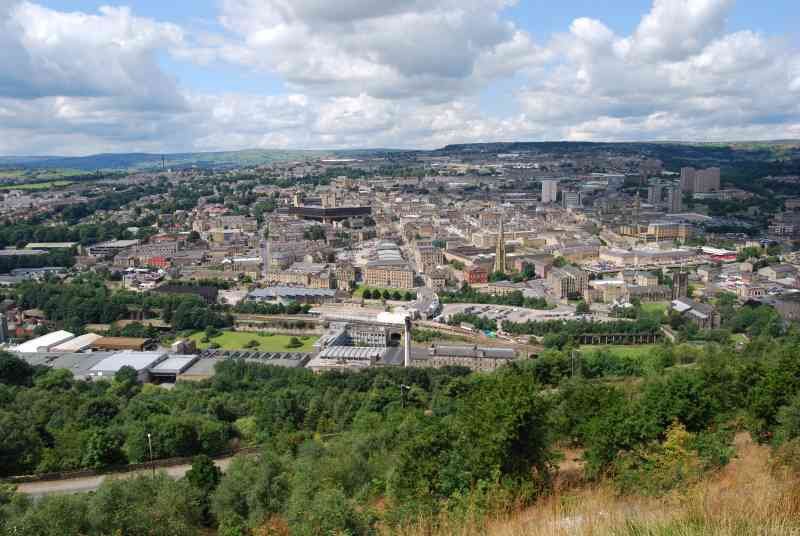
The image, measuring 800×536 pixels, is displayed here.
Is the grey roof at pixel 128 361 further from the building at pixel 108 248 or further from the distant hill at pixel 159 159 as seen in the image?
the distant hill at pixel 159 159

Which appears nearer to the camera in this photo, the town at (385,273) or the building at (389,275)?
the town at (385,273)

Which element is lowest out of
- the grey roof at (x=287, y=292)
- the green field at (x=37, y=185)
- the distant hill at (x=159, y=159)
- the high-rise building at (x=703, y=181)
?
the grey roof at (x=287, y=292)

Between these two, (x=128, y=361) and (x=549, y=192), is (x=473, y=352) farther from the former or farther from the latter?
(x=549, y=192)

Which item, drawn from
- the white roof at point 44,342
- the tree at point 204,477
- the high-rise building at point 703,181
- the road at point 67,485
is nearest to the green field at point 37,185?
the white roof at point 44,342

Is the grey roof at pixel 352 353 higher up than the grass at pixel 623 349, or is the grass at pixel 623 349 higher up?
the grey roof at pixel 352 353

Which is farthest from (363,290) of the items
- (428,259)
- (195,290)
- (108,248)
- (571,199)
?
(571,199)

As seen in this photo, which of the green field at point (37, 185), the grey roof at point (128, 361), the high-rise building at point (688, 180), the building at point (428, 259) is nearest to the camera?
the grey roof at point (128, 361)

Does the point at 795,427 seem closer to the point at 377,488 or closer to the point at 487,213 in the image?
the point at 377,488
